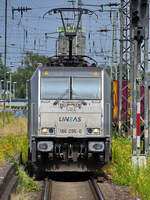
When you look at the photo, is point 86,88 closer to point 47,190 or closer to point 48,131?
point 48,131

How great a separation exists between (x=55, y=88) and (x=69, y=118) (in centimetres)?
89

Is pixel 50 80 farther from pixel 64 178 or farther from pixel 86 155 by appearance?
A: pixel 64 178

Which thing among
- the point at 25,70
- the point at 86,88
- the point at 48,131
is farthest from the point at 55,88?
the point at 25,70

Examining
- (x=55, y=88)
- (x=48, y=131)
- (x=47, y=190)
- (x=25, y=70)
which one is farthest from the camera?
(x=25, y=70)

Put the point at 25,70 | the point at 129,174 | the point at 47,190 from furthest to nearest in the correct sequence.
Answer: the point at 25,70
the point at 129,174
the point at 47,190

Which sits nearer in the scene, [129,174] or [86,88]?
[129,174]

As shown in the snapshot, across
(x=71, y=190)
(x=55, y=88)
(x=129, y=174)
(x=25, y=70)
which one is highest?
(x=25, y=70)

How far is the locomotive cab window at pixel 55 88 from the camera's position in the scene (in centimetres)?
1152

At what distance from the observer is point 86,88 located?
11664 mm

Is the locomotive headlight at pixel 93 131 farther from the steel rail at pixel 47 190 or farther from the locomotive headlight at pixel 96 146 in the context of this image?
the steel rail at pixel 47 190

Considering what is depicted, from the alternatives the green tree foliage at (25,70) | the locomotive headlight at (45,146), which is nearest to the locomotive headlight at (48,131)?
the locomotive headlight at (45,146)

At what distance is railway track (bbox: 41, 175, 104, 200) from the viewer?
979cm

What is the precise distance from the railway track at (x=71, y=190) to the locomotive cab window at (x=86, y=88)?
2237 mm

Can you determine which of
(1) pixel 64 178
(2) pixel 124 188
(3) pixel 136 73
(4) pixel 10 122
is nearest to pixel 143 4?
(3) pixel 136 73
